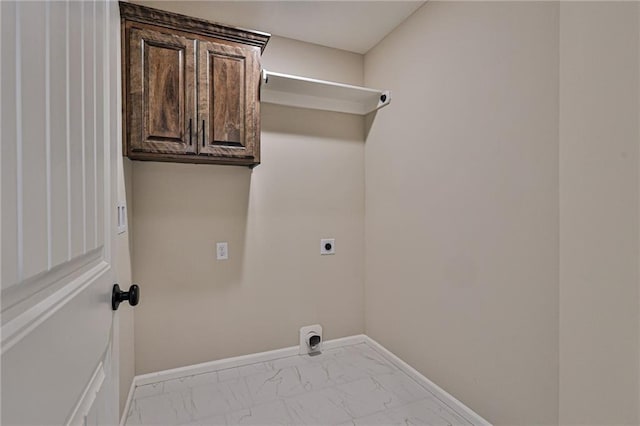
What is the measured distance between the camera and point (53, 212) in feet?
1.39

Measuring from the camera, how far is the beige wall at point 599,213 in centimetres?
91

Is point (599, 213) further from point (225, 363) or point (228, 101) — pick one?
point (225, 363)

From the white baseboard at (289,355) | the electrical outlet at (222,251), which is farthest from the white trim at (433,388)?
the electrical outlet at (222,251)

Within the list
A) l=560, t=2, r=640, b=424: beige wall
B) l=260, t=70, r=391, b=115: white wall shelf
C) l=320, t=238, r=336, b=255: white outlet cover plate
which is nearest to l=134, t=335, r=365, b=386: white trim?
l=320, t=238, r=336, b=255: white outlet cover plate

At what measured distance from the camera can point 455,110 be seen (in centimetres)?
183

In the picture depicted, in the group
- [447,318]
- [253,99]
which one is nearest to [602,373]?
[447,318]

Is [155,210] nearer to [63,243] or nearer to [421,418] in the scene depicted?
[63,243]

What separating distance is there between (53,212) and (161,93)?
5.23 feet

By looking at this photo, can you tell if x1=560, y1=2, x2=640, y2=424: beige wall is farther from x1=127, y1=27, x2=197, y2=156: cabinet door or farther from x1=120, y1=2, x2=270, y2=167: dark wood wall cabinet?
x1=127, y1=27, x2=197, y2=156: cabinet door

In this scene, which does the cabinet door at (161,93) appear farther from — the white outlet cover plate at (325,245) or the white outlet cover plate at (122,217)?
the white outlet cover plate at (325,245)

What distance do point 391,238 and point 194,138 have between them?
57.6 inches

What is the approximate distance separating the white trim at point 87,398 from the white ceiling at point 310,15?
6.86 feet

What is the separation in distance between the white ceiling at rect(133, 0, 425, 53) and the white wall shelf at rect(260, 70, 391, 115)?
35 centimetres

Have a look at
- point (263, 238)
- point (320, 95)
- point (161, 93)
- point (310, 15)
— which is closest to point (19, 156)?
point (161, 93)
